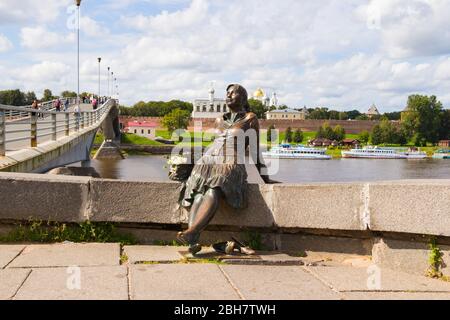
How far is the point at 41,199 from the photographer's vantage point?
5023mm

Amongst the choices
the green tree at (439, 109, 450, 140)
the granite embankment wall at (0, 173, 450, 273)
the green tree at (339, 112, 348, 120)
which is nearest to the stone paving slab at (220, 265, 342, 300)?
the granite embankment wall at (0, 173, 450, 273)

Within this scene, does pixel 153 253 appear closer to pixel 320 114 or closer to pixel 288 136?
pixel 288 136

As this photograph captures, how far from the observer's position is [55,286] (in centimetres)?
377

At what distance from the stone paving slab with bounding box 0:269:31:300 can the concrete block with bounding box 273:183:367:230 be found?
7.00 feet

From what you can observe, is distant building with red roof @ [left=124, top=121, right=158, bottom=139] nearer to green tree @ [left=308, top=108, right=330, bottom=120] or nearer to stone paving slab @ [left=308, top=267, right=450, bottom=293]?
green tree @ [left=308, top=108, right=330, bottom=120]

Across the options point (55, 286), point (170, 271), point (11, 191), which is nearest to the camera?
point (55, 286)

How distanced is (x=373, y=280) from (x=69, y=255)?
2344 millimetres

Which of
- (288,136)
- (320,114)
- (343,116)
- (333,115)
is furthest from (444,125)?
(320,114)

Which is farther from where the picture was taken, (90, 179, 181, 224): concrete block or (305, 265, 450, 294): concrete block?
(90, 179, 181, 224): concrete block

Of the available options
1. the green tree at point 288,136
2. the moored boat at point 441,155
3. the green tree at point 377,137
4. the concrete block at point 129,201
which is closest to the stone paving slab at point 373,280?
the concrete block at point 129,201

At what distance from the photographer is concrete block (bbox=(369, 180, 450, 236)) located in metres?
4.48
